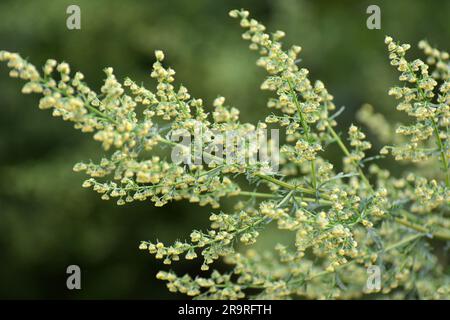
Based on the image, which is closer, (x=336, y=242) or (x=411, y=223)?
(x=336, y=242)

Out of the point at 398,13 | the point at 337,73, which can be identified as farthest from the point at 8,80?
the point at 398,13

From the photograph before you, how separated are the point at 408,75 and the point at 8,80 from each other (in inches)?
143

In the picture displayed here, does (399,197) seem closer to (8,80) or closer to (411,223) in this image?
(411,223)

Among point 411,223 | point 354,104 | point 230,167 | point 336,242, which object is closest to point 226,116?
point 230,167

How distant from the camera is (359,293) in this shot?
1.98m

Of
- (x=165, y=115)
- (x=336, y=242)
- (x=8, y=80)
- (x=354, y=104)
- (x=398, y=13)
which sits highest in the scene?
(x=398, y=13)

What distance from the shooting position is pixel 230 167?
1332 millimetres
